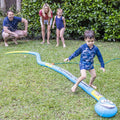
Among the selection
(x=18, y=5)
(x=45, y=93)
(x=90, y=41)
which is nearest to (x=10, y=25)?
(x=18, y=5)

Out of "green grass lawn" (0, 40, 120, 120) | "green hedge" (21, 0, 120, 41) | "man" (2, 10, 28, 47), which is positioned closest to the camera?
"green grass lawn" (0, 40, 120, 120)

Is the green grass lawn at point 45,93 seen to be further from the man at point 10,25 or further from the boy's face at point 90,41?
the man at point 10,25

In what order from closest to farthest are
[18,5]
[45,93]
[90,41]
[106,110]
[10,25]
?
[106,110]
[90,41]
[45,93]
[10,25]
[18,5]

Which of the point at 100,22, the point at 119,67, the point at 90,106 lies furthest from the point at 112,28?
the point at 90,106

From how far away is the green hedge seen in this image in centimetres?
756

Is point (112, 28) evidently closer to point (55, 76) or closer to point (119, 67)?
point (119, 67)

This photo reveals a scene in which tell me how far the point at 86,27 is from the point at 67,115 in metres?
6.33

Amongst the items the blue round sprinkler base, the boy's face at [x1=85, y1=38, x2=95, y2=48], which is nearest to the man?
the boy's face at [x1=85, y1=38, x2=95, y2=48]

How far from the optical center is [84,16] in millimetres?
7805

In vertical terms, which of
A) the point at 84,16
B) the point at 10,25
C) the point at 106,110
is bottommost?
the point at 106,110

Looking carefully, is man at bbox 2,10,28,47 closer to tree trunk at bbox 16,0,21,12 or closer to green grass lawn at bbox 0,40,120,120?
green grass lawn at bbox 0,40,120,120

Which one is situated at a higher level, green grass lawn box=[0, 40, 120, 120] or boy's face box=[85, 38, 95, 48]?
boy's face box=[85, 38, 95, 48]

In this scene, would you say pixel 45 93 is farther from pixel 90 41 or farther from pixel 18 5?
pixel 18 5

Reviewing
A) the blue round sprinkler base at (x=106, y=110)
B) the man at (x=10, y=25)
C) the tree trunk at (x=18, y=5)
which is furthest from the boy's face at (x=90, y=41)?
the tree trunk at (x=18, y=5)
